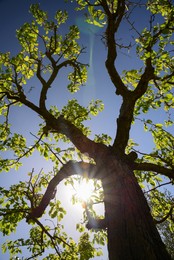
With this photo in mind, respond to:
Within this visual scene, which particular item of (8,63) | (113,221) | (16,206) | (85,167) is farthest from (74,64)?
(113,221)

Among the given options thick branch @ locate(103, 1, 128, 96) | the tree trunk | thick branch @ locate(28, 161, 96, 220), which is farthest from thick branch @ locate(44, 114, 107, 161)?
thick branch @ locate(103, 1, 128, 96)

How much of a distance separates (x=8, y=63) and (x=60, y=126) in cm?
461

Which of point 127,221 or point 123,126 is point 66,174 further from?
point 127,221

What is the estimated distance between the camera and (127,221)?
364 cm

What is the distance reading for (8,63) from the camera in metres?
9.40

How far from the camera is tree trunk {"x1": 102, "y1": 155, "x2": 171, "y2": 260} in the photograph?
321 cm

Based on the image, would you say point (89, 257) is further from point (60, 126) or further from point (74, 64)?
point (74, 64)

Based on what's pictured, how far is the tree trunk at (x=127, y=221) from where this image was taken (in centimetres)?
321

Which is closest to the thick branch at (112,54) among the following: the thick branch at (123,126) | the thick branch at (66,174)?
the thick branch at (123,126)

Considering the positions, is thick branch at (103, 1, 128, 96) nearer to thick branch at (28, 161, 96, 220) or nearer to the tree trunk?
thick branch at (28, 161, 96, 220)

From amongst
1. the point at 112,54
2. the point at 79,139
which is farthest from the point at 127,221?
the point at 112,54

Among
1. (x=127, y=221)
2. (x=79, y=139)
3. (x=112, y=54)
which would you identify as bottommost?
(x=127, y=221)

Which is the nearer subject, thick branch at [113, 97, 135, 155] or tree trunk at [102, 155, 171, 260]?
tree trunk at [102, 155, 171, 260]

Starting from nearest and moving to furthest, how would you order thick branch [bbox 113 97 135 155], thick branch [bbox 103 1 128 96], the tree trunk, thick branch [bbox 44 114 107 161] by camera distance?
the tree trunk
thick branch [bbox 44 114 107 161]
thick branch [bbox 113 97 135 155]
thick branch [bbox 103 1 128 96]
